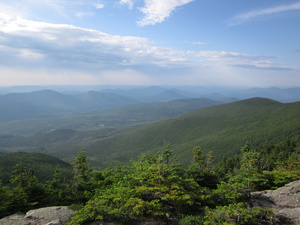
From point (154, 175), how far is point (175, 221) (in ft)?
15.0

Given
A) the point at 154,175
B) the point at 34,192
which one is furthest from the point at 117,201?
the point at 34,192

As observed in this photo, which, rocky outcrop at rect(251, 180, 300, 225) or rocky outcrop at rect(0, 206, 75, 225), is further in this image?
rocky outcrop at rect(251, 180, 300, 225)

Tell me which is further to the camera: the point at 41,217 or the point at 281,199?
the point at 281,199

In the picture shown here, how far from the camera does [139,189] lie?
17781 millimetres

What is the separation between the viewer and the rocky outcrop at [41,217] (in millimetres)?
17859

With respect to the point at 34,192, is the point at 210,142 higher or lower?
lower

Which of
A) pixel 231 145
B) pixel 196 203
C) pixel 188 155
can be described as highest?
pixel 196 203

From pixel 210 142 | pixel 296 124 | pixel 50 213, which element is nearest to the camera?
pixel 50 213

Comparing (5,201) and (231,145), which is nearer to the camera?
(5,201)

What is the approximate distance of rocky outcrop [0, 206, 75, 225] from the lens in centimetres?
1786

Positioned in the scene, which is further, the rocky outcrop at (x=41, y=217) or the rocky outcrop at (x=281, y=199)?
the rocky outcrop at (x=281, y=199)

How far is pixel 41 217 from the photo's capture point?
18.5 meters

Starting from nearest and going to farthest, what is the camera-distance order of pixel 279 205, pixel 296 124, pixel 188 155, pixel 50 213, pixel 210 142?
pixel 50 213 → pixel 279 205 → pixel 296 124 → pixel 188 155 → pixel 210 142

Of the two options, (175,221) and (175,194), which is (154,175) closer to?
(175,194)
